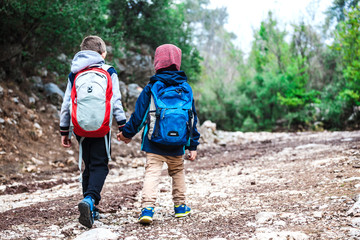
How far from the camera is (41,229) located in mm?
3086

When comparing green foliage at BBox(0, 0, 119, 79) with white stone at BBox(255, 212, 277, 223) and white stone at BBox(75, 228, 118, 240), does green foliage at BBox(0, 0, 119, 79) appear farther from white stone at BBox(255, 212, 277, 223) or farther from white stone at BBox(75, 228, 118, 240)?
white stone at BBox(255, 212, 277, 223)

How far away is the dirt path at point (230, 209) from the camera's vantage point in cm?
269

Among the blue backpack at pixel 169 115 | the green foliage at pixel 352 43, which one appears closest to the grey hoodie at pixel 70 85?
the blue backpack at pixel 169 115

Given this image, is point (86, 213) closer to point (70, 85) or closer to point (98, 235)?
point (98, 235)

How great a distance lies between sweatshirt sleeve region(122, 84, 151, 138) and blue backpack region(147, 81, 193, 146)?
0.22 ft

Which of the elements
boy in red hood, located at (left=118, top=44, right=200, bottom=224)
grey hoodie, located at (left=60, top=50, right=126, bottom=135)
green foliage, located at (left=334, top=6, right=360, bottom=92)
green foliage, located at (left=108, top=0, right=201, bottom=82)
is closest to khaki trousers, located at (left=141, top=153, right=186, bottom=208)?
boy in red hood, located at (left=118, top=44, right=200, bottom=224)

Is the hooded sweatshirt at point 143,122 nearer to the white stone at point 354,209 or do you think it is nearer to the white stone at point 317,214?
the white stone at point 317,214

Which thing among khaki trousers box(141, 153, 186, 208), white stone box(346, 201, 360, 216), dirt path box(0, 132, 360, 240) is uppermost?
khaki trousers box(141, 153, 186, 208)

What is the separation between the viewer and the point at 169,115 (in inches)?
125

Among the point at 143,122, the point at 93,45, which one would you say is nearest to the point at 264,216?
the point at 143,122

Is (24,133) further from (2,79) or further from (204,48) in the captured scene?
(204,48)

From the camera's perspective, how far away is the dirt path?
2688mm

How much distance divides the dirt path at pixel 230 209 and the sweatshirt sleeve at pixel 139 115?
92 centimetres

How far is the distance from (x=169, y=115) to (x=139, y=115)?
34cm
